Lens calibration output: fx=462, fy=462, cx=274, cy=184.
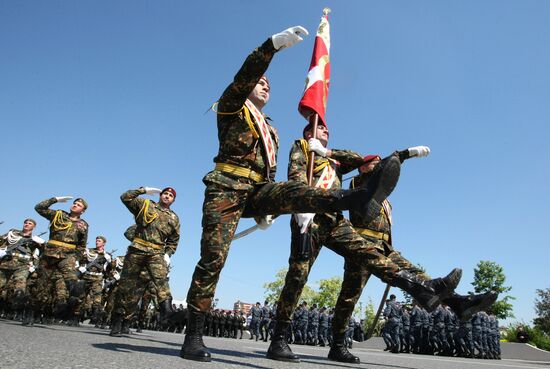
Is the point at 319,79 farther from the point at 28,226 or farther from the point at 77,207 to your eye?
the point at 28,226

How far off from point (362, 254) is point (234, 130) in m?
1.81

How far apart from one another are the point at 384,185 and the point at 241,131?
4.43ft

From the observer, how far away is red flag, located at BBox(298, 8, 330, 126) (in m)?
5.35

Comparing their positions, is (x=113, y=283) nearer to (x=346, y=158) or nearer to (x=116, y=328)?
(x=116, y=328)

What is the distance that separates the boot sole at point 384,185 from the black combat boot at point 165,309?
5058 mm

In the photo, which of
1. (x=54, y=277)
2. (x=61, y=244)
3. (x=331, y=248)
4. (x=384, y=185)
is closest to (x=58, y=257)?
(x=61, y=244)

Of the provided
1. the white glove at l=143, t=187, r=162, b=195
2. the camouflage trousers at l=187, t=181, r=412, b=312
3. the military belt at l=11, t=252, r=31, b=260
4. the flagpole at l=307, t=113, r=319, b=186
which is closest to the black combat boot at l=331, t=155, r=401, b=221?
the camouflage trousers at l=187, t=181, r=412, b=312

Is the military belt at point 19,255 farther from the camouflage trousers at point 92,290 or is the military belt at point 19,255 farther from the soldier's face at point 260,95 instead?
the soldier's face at point 260,95

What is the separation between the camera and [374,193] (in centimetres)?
290

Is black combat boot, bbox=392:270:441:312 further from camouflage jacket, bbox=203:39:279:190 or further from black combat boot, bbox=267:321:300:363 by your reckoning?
camouflage jacket, bbox=203:39:279:190

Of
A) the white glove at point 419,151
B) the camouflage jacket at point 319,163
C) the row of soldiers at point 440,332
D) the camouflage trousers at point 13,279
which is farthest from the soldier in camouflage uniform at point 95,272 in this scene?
the white glove at point 419,151

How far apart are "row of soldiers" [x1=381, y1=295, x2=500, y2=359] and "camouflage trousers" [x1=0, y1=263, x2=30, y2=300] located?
11905 mm

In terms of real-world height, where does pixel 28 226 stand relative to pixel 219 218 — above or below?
above

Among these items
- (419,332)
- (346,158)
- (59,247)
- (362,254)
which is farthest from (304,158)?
(419,332)
